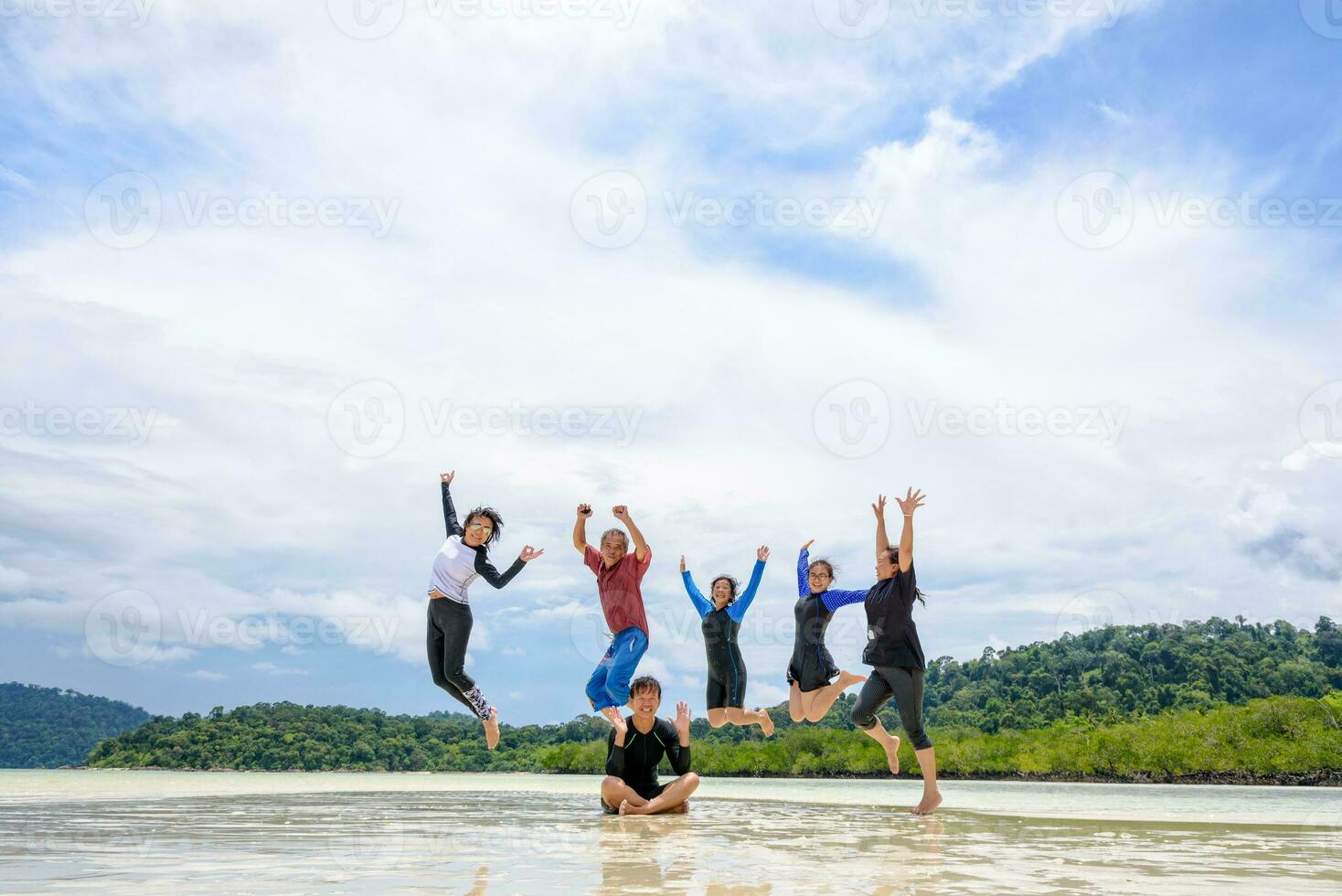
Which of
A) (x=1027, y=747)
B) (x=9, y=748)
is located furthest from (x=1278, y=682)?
(x=9, y=748)

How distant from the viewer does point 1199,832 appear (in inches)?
364

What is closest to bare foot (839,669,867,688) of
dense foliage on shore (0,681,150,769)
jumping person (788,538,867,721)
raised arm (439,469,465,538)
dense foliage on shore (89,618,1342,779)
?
jumping person (788,538,867,721)

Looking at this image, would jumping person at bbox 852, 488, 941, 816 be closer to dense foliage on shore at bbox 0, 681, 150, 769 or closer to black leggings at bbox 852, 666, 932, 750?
black leggings at bbox 852, 666, 932, 750

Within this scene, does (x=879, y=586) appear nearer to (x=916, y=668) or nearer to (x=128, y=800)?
(x=916, y=668)

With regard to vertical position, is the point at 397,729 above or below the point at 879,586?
below

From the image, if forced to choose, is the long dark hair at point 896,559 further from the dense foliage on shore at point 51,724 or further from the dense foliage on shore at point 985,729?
the dense foliage on shore at point 51,724

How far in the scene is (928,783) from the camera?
10961 mm

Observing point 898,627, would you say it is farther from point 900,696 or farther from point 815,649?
point 815,649

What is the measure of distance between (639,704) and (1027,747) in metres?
49.5

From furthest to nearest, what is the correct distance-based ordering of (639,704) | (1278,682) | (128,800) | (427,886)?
(1278,682), (128,800), (639,704), (427,886)

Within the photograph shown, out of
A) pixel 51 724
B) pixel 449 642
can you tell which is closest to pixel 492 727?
pixel 449 642

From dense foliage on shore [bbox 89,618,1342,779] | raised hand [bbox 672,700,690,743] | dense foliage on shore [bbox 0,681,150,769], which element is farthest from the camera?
dense foliage on shore [bbox 0,681,150,769]

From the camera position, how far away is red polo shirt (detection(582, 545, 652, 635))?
11.6 meters

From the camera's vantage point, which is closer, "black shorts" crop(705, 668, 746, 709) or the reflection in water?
the reflection in water
